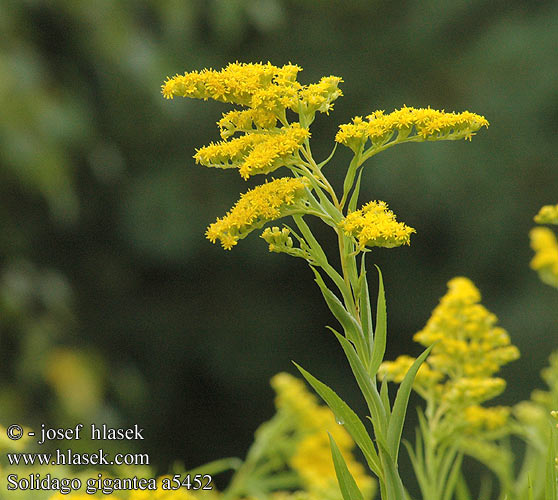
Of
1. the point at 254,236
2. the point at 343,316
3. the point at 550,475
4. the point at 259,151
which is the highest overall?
the point at 254,236

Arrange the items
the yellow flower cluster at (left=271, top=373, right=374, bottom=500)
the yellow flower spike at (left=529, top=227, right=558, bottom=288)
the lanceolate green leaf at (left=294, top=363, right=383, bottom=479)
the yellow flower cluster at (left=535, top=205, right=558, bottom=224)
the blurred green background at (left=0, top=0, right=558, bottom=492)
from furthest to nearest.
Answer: the blurred green background at (left=0, top=0, right=558, bottom=492), the yellow flower cluster at (left=271, top=373, right=374, bottom=500), the yellow flower spike at (left=529, top=227, right=558, bottom=288), the yellow flower cluster at (left=535, top=205, right=558, bottom=224), the lanceolate green leaf at (left=294, top=363, right=383, bottom=479)

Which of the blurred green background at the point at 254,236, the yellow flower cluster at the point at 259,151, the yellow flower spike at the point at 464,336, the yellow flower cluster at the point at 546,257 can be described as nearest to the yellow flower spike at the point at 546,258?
the yellow flower cluster at the point at 546,257

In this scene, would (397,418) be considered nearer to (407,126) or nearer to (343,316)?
(343,316)

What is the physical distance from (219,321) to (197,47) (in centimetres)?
126

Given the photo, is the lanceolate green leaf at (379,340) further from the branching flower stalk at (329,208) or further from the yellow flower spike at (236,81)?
the yellow flower spike at (236,81)

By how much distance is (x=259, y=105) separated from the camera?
0.52m

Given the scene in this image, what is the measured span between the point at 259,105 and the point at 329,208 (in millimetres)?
83

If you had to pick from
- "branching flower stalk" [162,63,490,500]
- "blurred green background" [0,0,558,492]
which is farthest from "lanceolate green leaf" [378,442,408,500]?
"blurred green background" [0,0,558,492]

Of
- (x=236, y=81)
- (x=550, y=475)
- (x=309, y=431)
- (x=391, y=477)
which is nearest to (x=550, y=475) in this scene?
(x=550, y=475)

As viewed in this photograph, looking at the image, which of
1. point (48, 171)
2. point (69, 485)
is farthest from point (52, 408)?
point (69, 485)

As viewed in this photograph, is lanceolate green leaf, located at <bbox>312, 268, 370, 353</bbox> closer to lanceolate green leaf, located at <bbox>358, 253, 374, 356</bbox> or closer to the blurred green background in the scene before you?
lanceolate green leaf, located at <bbox>358, 253, 374, 356</bbox>

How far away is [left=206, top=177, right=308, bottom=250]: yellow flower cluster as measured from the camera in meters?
0.52

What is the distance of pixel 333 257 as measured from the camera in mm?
3449

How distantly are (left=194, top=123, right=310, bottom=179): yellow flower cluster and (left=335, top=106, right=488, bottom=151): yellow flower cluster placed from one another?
4 cm
